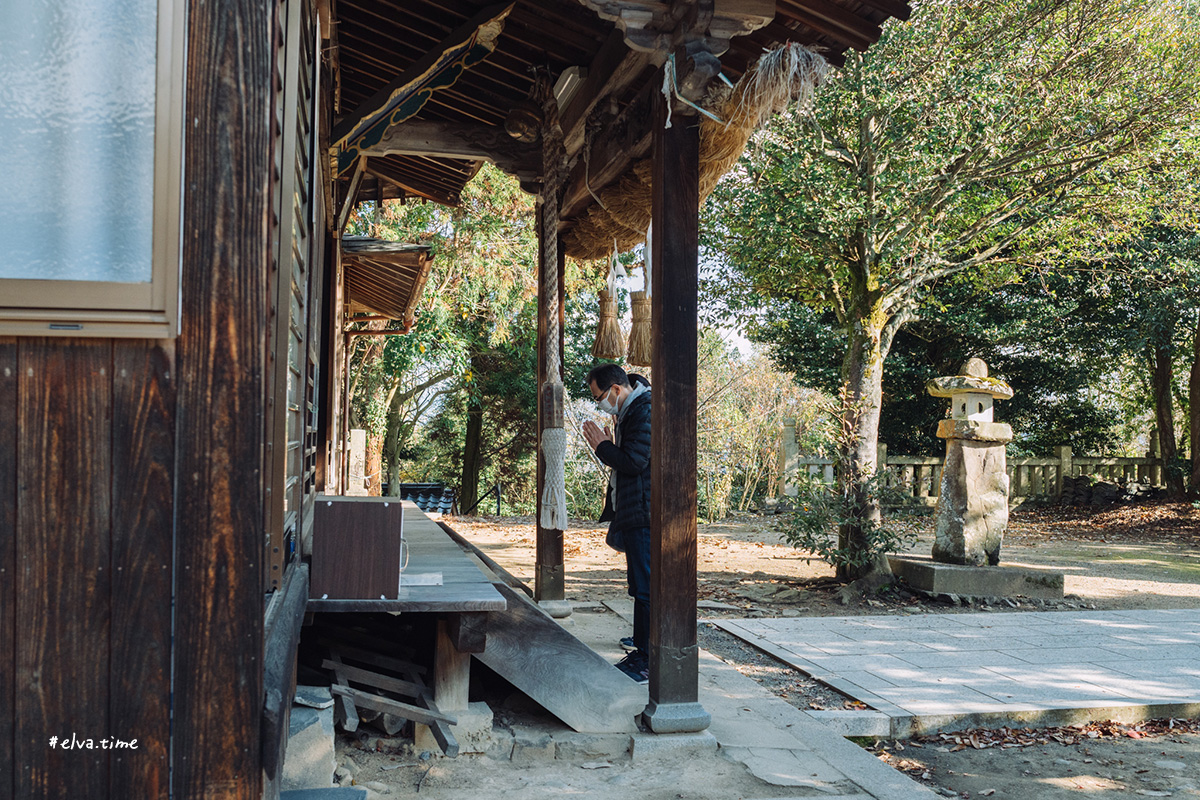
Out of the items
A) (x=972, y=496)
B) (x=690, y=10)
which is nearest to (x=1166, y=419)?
(x=972, y=496)

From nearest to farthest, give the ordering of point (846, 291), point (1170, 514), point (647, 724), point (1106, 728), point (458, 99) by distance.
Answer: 1. point (647, 724)
2. point (1106, 728)
3. point (458, 99)
4. point (846, 291)
5. point (1170, 514)

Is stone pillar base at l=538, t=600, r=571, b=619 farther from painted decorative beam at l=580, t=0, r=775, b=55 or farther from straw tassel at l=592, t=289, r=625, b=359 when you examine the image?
painted decorative beam at l=580, t=0, r=775, b=55

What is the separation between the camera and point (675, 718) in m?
3.75

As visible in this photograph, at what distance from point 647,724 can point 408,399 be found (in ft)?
53.3

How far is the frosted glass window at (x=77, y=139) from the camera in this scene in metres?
1.68

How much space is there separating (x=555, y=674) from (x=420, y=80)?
304 centimetres

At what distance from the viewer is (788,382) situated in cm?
1723

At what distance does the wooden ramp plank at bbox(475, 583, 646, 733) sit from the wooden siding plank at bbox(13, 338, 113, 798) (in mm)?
2221

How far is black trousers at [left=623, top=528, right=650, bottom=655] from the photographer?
15.4 ft

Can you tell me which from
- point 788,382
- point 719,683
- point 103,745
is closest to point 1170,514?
point 788,382

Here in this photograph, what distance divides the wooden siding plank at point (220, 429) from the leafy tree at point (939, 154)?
6920 millimetres

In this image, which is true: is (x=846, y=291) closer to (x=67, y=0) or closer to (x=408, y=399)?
(x=67, y=0)

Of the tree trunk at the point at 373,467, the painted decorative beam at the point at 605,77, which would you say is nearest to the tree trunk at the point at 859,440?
the painted decorative beam at the point at 605,77

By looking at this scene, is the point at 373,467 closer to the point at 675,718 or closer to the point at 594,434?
the point at 594,434
